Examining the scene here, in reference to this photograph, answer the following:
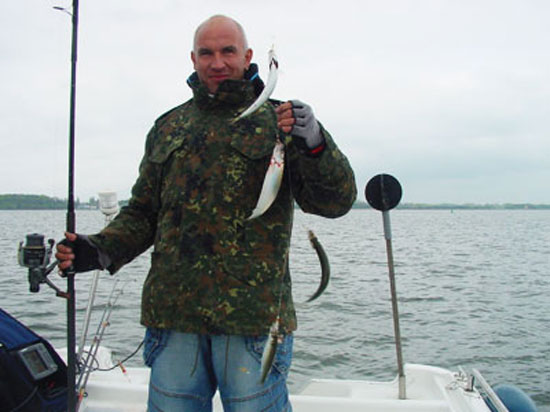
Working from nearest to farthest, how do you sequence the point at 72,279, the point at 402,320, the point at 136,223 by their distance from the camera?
the point at 136,223, the point at 72,279, the point at 402,320

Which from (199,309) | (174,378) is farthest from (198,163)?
(174,378)

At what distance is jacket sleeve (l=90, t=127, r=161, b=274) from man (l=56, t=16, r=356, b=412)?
0.10m

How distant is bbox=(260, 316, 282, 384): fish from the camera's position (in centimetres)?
199

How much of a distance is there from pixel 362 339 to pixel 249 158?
8.06 meters

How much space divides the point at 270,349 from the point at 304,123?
2.73 ft

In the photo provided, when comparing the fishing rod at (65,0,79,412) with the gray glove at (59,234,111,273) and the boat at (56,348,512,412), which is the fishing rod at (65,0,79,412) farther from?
the boat at (56,348,512,412)

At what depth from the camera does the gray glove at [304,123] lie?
1945 millimetres

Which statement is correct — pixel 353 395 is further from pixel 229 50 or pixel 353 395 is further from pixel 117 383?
pixel 229 50

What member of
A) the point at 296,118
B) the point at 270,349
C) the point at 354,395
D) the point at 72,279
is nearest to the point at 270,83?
the point at 296,118

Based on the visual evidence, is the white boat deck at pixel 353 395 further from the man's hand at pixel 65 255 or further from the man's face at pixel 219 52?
the man's face at pixel 219 52

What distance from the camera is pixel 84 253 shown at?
241 cm

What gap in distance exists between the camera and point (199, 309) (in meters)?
2.09

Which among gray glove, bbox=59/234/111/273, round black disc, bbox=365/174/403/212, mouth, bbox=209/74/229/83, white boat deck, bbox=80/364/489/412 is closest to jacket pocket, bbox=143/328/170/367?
gray glove, bbox=59/234/111/273

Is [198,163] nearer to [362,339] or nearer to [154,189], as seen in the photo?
[154,189]
